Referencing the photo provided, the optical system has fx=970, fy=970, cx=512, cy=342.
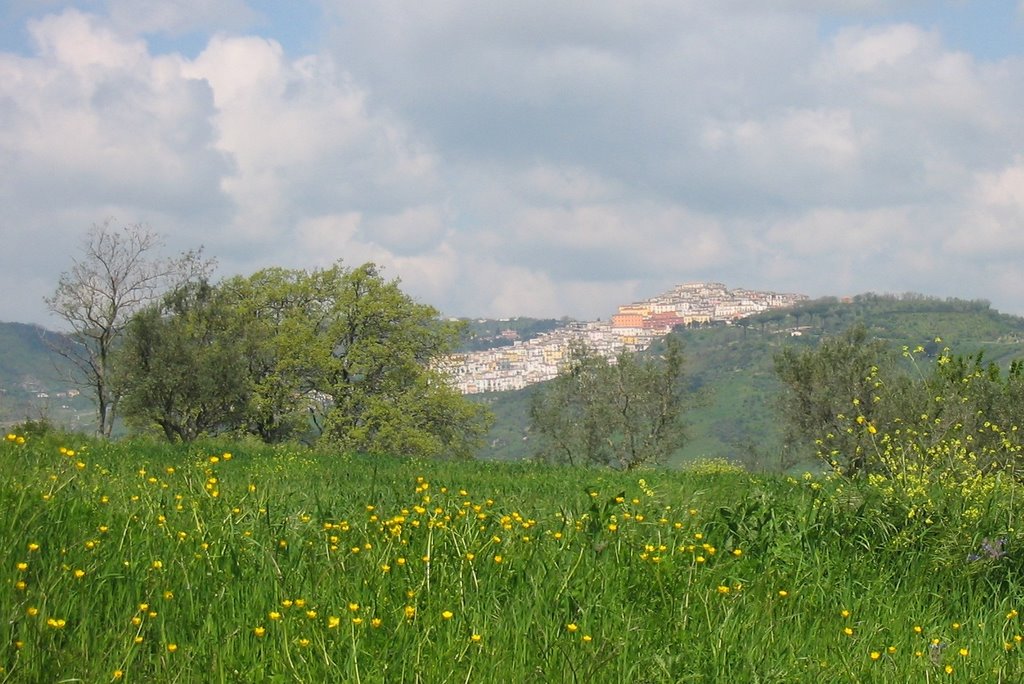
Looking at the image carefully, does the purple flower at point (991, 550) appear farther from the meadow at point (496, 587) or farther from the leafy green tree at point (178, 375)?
the leafy green tree at point (178, 375)

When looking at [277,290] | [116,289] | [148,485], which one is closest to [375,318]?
[277,290]

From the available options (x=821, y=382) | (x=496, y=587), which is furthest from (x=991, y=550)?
(x=821, y=382)

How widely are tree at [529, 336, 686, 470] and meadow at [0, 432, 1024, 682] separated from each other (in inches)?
Answer: 2304

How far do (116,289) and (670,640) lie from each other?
172 feet

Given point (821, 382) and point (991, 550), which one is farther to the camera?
point (821, 382)

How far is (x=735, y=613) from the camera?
5488mm

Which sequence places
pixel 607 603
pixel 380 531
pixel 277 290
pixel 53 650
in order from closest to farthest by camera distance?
A: pixel 53 650
pixel 607 603
pixel 380 531
pixel 277 290

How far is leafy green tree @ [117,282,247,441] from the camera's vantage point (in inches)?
1890

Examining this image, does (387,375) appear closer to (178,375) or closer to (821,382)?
(178,375)

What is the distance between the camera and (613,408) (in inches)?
2793

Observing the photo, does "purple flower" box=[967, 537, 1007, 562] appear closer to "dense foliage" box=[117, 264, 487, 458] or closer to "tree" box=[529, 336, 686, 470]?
"dense foliage" box=[117, 264, 487, 458]

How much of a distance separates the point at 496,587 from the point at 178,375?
45177 mm

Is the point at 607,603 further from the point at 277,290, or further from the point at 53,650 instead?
the point at 277,290

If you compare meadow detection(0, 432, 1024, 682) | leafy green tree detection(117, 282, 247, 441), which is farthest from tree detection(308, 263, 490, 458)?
meadow detection(0, 432, 1024, 682)
